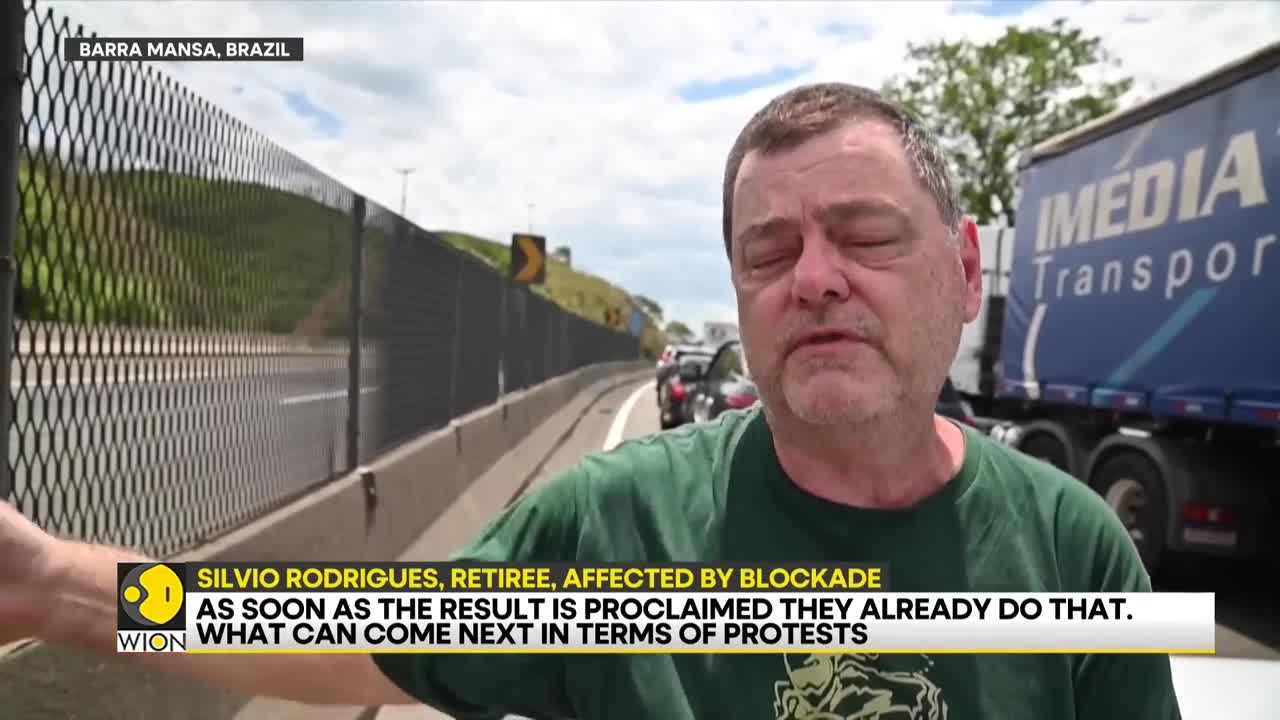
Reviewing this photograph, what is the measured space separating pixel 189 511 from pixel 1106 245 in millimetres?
7404

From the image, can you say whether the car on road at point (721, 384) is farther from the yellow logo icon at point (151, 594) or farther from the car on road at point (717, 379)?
the yellow logo icon at point (151, 594)

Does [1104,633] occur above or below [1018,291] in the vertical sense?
below

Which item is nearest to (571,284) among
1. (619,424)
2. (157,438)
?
(619,424)

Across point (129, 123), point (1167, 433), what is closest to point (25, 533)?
point (129, 123)

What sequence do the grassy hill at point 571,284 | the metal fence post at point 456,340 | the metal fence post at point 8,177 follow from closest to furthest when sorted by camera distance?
1. the metal fence post at point 8,177
2. the metal fence post at point 456,340
3. the grassy hill at point 571,284

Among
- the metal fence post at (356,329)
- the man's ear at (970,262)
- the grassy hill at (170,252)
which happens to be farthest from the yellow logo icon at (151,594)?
the metal fence post at (356,329)

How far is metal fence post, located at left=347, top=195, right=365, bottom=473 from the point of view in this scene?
253 inches

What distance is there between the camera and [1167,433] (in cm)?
788

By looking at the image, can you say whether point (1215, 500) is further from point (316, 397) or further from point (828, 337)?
point (828, 337)

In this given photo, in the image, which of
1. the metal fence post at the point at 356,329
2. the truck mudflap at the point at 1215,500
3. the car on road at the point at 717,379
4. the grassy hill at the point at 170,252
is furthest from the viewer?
the car on road at the point at 717,379

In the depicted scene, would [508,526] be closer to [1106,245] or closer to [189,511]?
[189,511]

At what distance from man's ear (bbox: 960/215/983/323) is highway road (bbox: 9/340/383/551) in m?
2.59

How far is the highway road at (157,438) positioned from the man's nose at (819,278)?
2416mm

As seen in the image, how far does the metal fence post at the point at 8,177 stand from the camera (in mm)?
2609
